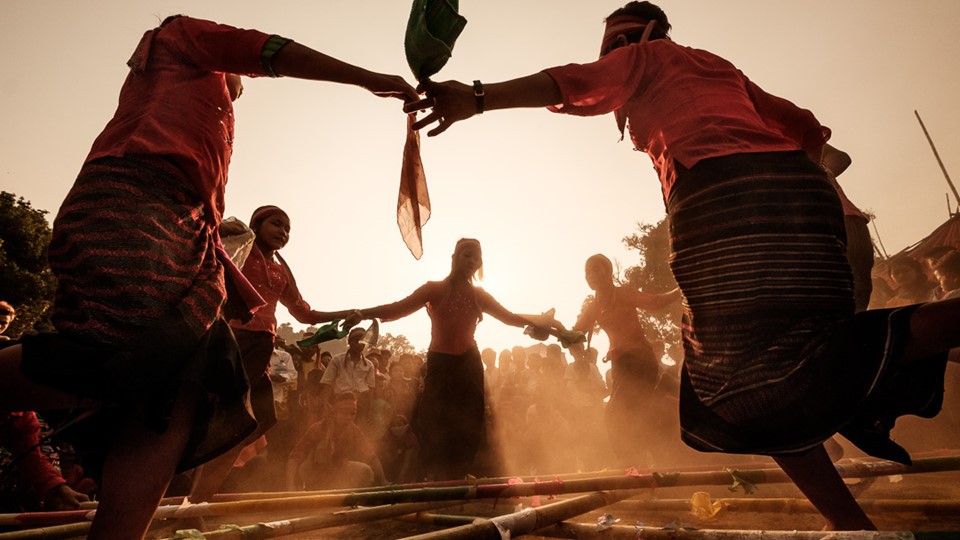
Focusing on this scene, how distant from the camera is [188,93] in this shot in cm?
168

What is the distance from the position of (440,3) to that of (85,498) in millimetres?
4120

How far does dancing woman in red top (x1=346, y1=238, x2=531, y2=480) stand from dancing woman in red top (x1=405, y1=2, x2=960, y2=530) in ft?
10.2

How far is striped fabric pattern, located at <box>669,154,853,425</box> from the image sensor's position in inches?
55.1

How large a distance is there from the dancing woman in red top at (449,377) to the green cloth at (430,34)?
9.66 ft

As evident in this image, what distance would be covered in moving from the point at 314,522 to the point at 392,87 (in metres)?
2.20

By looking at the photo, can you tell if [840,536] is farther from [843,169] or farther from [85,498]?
[85,498]

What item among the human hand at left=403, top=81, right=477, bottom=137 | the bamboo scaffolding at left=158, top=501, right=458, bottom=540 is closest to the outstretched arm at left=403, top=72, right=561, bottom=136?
the human hand at left=403, top=81, right=477, bottom=137

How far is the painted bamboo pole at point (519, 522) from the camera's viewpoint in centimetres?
161

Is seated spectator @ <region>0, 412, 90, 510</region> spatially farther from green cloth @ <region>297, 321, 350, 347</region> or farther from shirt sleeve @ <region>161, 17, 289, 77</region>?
shirt sleeve @ <region>161, 17, 289, 77</region>

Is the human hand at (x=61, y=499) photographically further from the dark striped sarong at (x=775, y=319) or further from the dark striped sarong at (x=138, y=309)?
the dark striped sarong at (x=775, y=319)

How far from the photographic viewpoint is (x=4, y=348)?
1277mm

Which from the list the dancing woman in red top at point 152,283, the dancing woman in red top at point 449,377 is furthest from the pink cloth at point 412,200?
the dancing woman in red top at point 449,377

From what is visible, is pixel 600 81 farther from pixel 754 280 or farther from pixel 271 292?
pixel 271 292

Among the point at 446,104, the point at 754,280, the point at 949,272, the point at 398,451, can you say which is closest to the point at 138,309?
the point at 446,104
